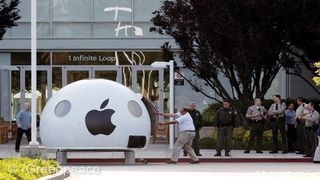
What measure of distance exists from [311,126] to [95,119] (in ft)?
23.2

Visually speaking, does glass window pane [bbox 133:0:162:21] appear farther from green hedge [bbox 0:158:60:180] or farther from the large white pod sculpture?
green hedge [bbox 0:158:60:180]

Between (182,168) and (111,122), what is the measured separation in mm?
2276

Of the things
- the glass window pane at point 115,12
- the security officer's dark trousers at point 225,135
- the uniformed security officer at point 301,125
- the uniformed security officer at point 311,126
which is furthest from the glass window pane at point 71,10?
the uniformed security officer at point 311,126

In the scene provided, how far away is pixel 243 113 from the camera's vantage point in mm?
28281

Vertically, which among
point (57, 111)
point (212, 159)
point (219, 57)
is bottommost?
point (212, 159)

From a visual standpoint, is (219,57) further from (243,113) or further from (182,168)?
(182,168)

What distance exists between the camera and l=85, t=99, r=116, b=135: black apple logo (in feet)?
66.6

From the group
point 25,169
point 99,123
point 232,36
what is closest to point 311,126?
point 232,36

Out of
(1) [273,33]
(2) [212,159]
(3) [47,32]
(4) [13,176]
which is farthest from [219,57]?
(4) [13,176]

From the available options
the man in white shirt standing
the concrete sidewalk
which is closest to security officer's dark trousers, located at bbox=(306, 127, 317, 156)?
the concrete sidewalk

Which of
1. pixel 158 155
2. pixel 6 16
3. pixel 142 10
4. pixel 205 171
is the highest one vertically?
pixel 142 10

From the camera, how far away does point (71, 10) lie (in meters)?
35.3

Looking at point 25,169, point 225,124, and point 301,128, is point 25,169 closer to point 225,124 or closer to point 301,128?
point 225,124

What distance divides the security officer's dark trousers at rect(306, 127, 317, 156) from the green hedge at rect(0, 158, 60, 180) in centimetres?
951
